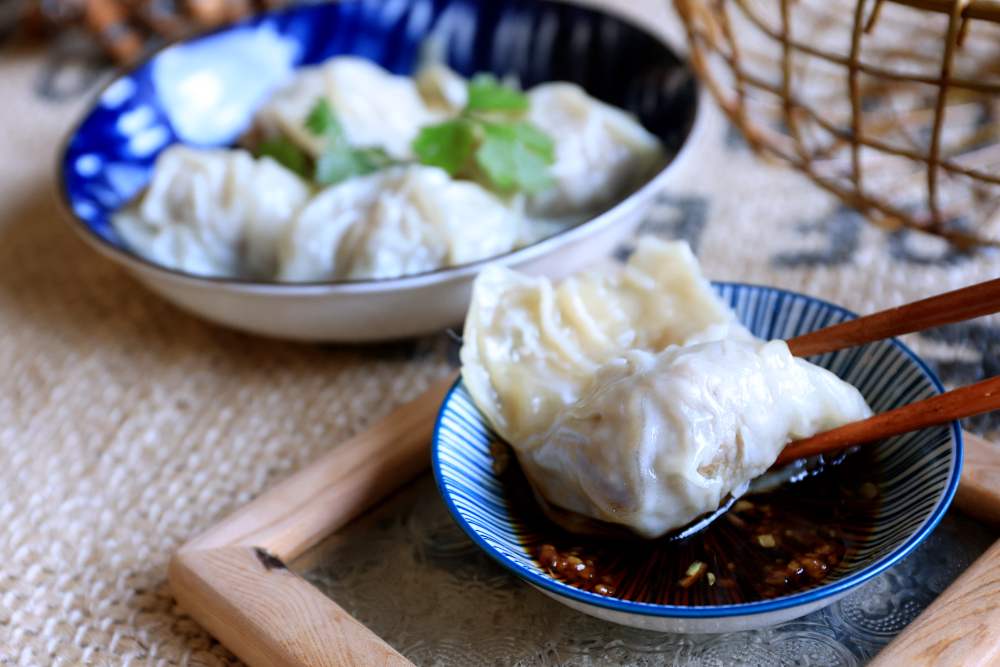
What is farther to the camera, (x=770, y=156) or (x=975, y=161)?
(x=770, y=156)

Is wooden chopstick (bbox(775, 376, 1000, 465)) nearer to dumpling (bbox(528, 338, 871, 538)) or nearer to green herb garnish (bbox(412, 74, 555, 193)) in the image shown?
dumpling (bbox(528, 338, 871, 538))

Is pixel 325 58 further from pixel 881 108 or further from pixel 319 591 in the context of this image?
pixel 319 591

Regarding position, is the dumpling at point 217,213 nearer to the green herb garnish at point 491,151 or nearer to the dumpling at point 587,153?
the green herb garnish at point 491,151

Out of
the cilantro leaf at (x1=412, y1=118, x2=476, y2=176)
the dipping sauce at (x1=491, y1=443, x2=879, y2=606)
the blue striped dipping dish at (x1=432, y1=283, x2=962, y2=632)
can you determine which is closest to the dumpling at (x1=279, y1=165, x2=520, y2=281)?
the cilantro leaf at (x1=412, y1=118, x2=476, y2=176)

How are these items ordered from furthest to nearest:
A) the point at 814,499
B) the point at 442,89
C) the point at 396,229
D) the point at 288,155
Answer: the point at 442,89, the point at 288,155, the point at 396,229, the point at 814,499

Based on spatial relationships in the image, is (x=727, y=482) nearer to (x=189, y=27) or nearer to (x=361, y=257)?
(x=361, y=257)

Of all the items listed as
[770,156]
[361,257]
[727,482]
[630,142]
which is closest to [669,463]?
[727,482]

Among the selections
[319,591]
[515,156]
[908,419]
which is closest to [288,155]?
[515,156]
